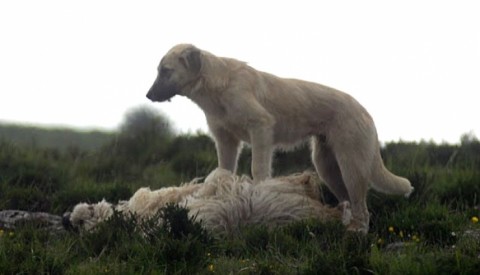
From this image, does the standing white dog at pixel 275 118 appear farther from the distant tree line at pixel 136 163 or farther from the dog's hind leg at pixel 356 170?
the distant tree line at pixel 136 163

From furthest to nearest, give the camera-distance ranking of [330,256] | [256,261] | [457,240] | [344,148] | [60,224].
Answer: [344,148] < [60,224] < [457,240] < [256,261] < [330,256]

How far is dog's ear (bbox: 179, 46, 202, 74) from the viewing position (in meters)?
8.43

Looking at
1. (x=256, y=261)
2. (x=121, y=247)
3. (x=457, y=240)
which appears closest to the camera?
(x=256, y=261)

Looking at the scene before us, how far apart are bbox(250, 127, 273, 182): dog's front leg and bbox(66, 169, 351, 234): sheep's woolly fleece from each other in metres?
0.54

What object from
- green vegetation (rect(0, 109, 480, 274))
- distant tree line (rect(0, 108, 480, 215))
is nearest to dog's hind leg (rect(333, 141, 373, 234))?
green vegetation (rect(0, 109, 480, 274))

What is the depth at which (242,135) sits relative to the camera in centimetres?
844

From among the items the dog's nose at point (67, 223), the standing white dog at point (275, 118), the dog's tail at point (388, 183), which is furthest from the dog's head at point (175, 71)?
the dog's tail at point (388, 183)

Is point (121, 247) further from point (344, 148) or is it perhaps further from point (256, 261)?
point (344, 148)

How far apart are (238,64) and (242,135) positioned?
829mm

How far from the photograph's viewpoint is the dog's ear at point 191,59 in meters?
8.43

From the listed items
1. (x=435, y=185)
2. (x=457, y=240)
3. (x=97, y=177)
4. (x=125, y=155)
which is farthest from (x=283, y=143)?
(x=125, y=155)

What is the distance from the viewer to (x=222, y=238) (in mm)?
6441

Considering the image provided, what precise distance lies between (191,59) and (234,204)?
210 centimetres

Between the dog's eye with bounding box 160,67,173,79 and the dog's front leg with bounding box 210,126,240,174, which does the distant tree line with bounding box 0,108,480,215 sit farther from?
the dog's eye with bounding box 160,67,173,79
